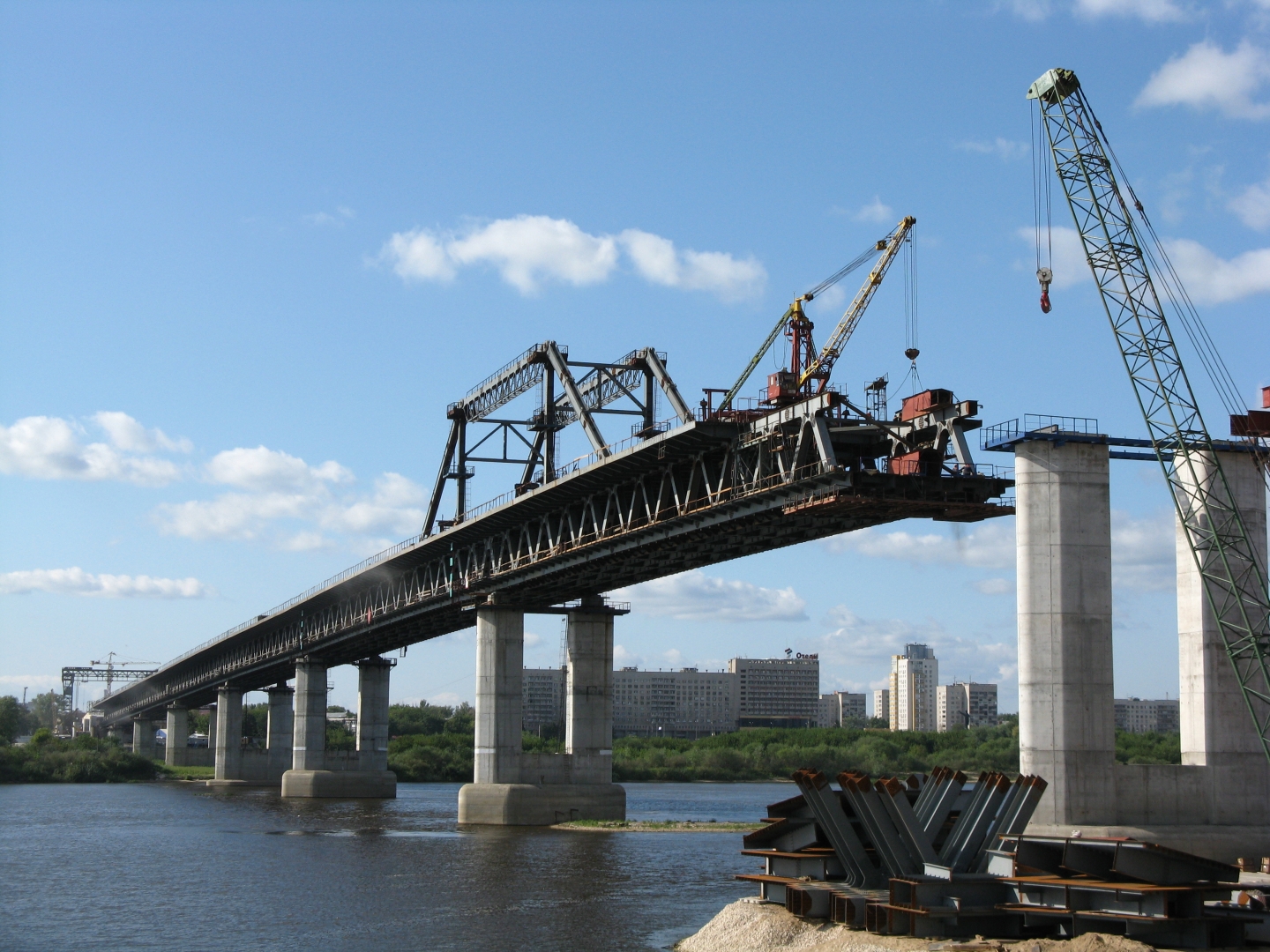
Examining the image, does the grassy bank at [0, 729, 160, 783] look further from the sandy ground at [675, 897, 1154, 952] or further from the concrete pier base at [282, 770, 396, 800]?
the sandy ground at [675, 897, 1154, 952]

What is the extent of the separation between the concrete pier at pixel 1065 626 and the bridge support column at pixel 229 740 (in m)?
136

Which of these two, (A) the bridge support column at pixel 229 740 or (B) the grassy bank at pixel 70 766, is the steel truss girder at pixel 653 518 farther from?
(B) the grassy bank at pixel 70 766

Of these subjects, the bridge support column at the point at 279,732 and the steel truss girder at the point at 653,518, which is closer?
the steel truss girder at the point at 653,518

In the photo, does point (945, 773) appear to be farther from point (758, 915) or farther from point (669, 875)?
point (669, 875)

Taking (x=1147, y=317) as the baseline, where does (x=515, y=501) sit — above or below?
below

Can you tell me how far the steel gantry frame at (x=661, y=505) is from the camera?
56781mm

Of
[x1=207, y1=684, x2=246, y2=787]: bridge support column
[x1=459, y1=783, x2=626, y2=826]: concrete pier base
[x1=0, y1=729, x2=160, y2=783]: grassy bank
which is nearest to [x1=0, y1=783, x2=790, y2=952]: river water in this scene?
[x1=459, y1=783, x2=626, y2=826]: concrete pier base

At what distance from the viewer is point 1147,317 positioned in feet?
206

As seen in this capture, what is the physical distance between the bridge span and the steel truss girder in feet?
0.37

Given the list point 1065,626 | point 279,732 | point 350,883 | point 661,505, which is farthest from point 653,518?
point 279,732

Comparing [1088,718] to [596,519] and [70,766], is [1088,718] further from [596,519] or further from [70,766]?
[70,766]

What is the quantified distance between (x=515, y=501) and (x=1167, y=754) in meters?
84.5

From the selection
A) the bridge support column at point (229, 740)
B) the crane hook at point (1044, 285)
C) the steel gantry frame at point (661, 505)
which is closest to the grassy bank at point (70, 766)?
the bridge support column at point (229, 740)

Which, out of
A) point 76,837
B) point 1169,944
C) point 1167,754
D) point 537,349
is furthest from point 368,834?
point 1167,754
